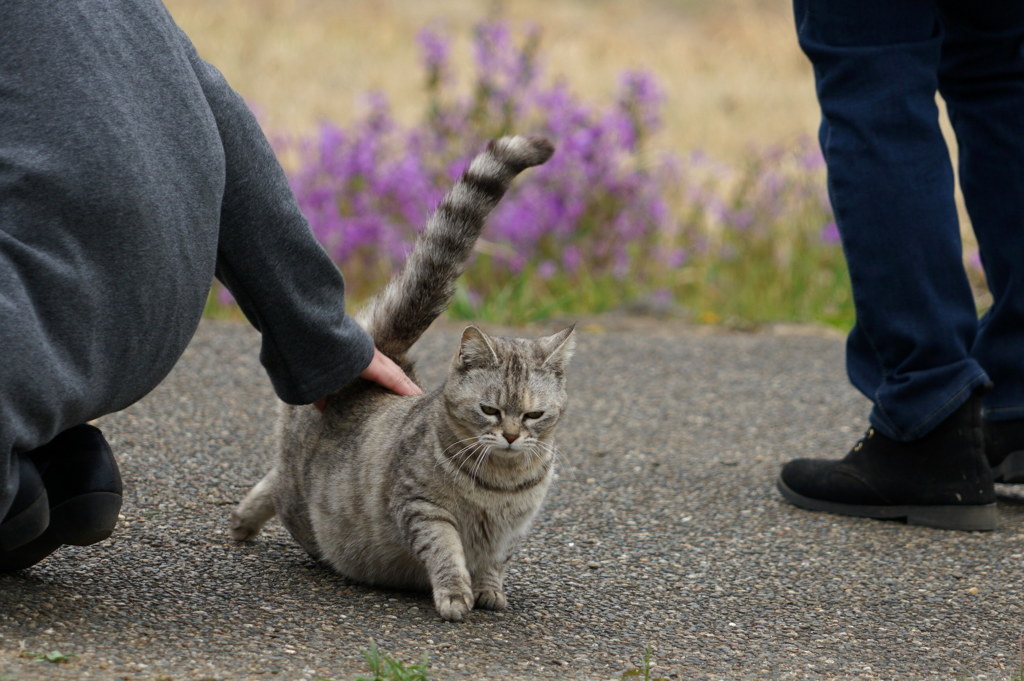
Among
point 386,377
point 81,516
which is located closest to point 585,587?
point 386,377

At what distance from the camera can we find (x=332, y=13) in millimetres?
16062

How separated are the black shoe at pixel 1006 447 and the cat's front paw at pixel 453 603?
5.24 ft

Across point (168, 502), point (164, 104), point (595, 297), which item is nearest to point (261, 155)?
point (164, 104)

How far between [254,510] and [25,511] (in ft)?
2.63

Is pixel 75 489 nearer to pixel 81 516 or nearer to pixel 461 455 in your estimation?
pixel 81 516

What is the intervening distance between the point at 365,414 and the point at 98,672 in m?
0.98

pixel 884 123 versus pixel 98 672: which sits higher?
pixel 884 123

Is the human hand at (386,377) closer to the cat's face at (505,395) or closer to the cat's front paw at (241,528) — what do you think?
the cat's face at (505,395)

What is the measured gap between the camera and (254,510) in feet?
9.22

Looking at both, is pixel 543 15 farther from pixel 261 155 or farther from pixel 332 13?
pixel 261 155

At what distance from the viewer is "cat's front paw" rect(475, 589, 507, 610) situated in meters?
2.53

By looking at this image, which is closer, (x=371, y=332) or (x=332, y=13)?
(x=371, y=332)

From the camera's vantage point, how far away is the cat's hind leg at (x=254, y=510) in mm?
2811

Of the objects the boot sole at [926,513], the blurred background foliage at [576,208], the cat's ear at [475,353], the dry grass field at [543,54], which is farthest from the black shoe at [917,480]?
the dry grass field at [543,54]
